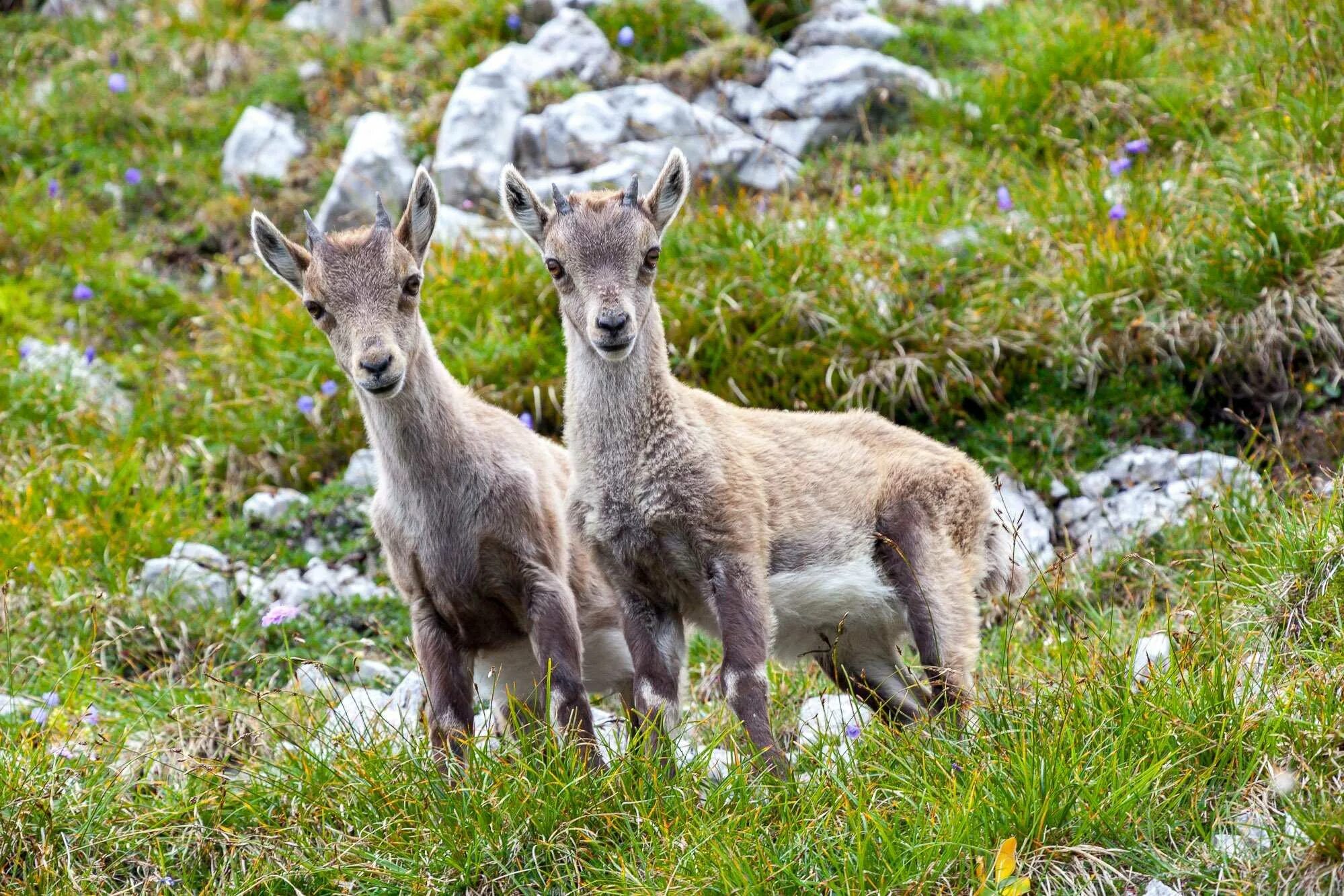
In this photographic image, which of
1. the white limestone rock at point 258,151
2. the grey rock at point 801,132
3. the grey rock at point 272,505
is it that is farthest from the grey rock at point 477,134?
the grey rock at point 272,505

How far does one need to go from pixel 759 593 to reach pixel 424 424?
1.58 metres

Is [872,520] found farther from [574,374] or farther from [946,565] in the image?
[574,374]

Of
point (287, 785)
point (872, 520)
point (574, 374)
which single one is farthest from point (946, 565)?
point (287, 785)

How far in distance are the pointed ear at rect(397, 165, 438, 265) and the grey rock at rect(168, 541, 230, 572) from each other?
9.93ft

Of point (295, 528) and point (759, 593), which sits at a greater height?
point (759, 593)

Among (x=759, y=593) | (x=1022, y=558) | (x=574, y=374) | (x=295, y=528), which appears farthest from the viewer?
(x=295, y=528)

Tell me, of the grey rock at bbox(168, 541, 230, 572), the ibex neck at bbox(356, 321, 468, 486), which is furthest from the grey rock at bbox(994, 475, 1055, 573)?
the grey rock at bbox(168, 541, 230, 572)

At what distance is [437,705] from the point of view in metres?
5.72

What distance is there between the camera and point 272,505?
28.4 ft

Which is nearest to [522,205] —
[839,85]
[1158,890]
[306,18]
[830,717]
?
[830,717]

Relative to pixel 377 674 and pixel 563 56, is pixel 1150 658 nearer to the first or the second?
pixel 377 674

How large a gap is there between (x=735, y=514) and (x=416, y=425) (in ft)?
4.60

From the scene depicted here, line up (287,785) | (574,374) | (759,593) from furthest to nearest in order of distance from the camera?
(574,374) < (759,593) < (287,785)

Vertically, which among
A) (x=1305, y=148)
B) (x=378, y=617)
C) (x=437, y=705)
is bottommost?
(x=378, y=617)
